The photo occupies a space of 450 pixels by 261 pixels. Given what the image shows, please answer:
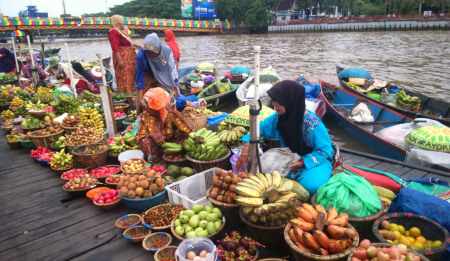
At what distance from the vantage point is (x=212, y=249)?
2.24 metres

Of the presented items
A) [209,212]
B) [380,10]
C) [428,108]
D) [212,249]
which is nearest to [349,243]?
[212,249]

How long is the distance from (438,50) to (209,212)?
24.2m

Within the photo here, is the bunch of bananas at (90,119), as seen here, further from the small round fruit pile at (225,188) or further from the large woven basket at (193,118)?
the small round fruit pile at (225,188)

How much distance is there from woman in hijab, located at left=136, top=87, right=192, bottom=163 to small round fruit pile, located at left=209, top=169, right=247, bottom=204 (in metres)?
1.39

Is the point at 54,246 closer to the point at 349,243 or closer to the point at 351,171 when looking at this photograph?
the point at 349,243

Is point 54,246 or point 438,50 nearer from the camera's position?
point 54,246

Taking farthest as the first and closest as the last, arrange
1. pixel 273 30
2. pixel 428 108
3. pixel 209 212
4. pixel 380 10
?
1. pixel 273 30
2. pixel 380 10
3. pixel 428 108
4. pixel 209 212

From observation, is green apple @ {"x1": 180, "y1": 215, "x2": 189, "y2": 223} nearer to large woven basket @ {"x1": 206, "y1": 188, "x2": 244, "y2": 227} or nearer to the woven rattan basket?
large woven basket @ {"x1": 206, "y1": 188, "x2": 244, "y2": 227}

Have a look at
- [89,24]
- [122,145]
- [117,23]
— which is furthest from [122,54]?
[89,24]

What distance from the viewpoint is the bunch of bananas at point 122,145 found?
443 cm

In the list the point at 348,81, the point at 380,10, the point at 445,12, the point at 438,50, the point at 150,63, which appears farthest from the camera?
the point at 380,10

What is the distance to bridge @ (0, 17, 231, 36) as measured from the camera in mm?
36031

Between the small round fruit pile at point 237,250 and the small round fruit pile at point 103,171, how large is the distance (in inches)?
84.0

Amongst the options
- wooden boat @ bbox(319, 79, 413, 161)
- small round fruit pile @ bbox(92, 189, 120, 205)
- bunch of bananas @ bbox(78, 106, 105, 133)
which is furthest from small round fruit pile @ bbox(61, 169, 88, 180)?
wooden boat @ bbox(319, 79, 413, 161)
